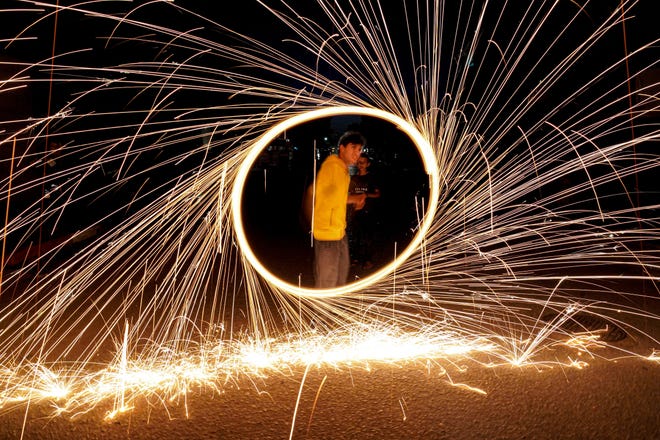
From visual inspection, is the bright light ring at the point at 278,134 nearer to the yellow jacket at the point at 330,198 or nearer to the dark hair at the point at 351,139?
the dark hair at the point at 351,139

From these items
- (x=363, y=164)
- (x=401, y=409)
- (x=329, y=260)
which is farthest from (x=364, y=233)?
(x=401, y=409)

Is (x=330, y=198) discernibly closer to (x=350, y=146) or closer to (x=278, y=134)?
(x=350, y=146)

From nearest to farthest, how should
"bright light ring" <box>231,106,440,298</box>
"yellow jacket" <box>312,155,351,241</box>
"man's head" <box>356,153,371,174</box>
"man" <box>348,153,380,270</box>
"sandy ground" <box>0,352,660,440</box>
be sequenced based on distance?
1. "sandy ground" <box>0,352,660,440</box>
2. "bright light ring" <box>231,106,440,298</box>
3. "yellow jacket" <box>312,155,351,241</box>
4. "man's head" <box>356,153,371,174</box>
5. "man" <box>348,153,380,270</box>

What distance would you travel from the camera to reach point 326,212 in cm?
466

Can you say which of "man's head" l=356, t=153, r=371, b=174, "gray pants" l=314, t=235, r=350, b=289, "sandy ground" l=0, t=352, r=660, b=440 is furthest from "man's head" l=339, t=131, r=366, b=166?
"sandy ground" l=0, t=352, r=660, b=440

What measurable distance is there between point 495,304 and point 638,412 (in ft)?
8.03

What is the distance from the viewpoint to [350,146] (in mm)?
4641

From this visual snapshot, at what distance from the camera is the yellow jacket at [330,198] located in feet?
15.1

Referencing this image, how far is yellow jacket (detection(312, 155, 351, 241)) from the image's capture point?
15.1 feet

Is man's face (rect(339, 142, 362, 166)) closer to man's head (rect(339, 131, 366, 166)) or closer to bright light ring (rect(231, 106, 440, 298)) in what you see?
man's head (rect(339, 131, 366, 166))

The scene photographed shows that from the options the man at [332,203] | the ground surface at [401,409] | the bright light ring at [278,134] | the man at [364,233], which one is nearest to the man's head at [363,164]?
the man at [364,233]

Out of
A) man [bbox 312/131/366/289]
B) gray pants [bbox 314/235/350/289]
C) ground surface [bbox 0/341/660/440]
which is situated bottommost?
ground surface [bbox 0/341/660/440]

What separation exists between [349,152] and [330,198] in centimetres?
45

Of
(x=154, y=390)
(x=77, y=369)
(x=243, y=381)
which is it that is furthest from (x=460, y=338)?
(x=77, y=369)
